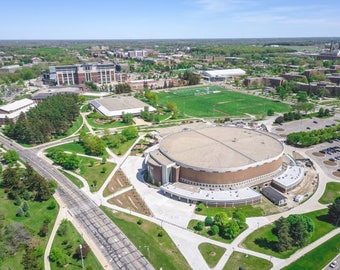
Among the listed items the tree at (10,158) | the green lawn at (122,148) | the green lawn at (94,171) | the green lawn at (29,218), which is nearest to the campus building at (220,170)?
the green lawn at (94,171)

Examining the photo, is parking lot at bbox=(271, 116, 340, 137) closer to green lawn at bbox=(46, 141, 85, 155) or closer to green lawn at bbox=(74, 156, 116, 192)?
green lawn at bbox=(74, 156, 116, 192)

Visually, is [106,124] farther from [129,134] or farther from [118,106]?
[129,134]

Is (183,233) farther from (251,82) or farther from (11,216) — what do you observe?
(251,82)

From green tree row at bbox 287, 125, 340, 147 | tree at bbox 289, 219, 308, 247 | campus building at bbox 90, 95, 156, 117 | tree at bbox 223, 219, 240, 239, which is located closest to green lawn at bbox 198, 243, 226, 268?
tree at bbox 223, 219, 240, 239

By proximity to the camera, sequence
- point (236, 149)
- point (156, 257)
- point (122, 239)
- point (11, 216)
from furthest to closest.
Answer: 1. point (236, 149)
2. point (11, 216)
3. point (122, 239)
4. point (156, 257)

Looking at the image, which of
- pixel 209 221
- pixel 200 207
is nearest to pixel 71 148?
pixel 200 207

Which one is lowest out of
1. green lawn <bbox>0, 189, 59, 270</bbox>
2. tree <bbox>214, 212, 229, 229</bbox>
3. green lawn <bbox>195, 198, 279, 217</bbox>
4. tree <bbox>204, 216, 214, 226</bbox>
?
green lawn <bbox>0, 189, 59, 270</bbox>

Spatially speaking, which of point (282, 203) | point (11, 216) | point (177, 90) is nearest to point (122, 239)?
point (11, 216)
